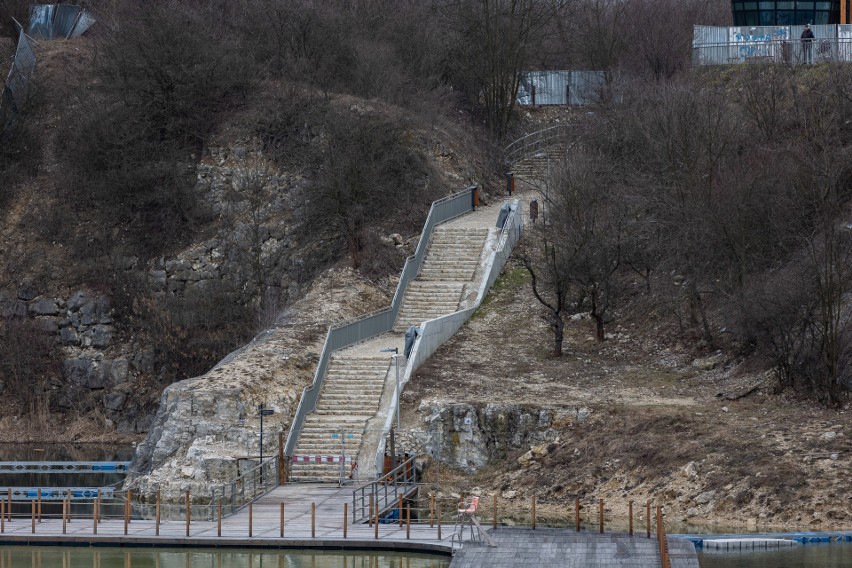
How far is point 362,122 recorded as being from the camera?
189 feet

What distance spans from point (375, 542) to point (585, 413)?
368 inches

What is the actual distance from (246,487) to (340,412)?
3926mm

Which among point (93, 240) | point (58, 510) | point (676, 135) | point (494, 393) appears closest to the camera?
point (58, 510)

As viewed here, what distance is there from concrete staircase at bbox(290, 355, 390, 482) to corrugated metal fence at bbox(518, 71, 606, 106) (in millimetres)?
27867

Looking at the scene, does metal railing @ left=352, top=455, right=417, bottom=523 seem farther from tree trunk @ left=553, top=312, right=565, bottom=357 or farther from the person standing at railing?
the person standing at railing

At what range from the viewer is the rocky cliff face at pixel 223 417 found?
38.6 m

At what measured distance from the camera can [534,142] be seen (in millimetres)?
63188

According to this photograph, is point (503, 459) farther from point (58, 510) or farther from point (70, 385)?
point (70, 385)

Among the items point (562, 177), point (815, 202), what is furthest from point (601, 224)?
point (815, 202)

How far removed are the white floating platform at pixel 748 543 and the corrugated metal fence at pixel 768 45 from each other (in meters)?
31.2

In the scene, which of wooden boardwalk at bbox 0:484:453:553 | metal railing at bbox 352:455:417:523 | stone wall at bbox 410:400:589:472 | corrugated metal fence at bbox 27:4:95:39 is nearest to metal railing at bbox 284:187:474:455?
stone wall at bbox 410:400:589:472

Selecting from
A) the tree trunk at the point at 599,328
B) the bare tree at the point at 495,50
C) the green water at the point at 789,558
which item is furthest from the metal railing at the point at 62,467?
the bare tree at the point at 495,50

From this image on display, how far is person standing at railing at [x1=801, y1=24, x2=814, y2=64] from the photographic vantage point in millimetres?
60219

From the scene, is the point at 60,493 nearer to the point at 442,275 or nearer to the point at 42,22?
the point at 442,275
